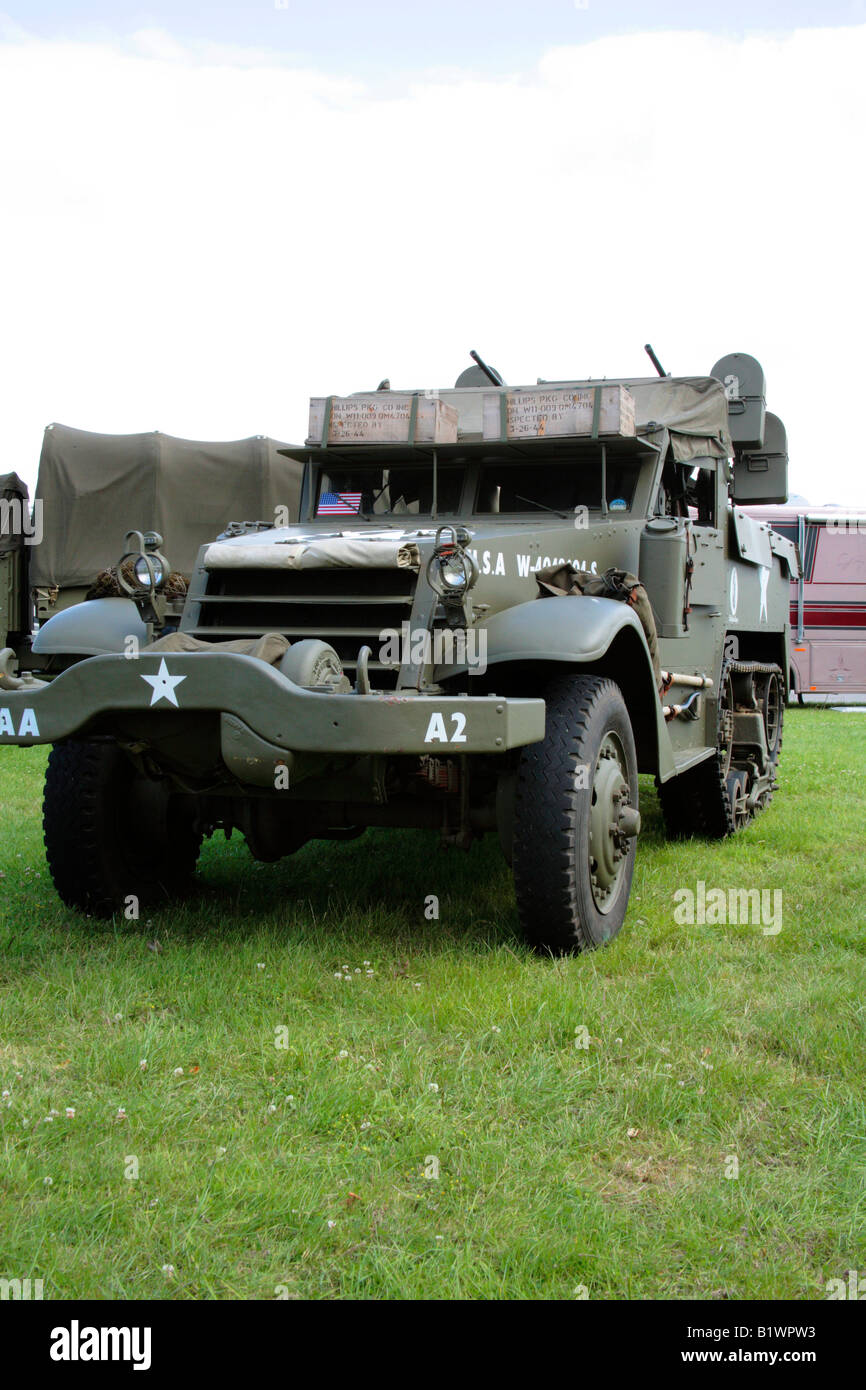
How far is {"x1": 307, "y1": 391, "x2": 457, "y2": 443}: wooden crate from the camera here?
559 centimetres

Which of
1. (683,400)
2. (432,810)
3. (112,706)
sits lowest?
(432,810)

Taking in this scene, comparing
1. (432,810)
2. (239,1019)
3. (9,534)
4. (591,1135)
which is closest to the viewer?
(591,1135)

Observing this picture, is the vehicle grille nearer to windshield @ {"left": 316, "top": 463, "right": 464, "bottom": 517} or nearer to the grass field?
the grass field

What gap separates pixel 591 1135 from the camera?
3.03 m

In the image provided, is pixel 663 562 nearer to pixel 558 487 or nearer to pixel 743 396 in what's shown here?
pixel 558 487

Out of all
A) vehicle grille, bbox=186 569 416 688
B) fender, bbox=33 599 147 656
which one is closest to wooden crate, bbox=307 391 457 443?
vehicle grille, bbox=186 569 416 688

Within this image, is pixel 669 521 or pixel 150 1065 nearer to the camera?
pixel 150 1065

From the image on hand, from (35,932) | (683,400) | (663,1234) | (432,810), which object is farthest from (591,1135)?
(683,400)

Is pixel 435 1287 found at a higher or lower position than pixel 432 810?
lower

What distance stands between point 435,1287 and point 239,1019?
1.50 meters

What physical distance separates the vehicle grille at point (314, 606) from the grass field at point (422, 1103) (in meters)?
1.09

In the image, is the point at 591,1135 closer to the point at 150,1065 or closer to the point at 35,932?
the point at 150,1065

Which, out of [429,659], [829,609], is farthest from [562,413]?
[829,609]

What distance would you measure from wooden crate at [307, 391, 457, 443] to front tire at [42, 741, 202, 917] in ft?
6.11
